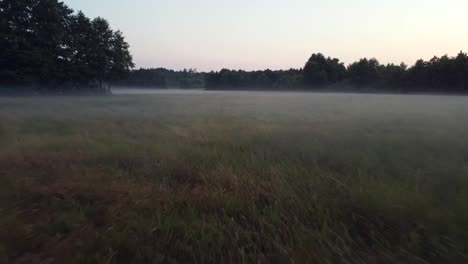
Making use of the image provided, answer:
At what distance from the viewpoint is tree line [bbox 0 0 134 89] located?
30.1 m

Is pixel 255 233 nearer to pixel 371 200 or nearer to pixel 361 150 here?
pixel 371 200

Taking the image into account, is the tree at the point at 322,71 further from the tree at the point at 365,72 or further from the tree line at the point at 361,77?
the tree at the point at 365,72

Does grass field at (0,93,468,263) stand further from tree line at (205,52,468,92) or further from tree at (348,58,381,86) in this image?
tree at (348,58,381,86)

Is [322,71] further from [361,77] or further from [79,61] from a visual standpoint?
[79,61]

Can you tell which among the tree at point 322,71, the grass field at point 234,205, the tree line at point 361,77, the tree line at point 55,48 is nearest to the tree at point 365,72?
the tree line at point 361,77

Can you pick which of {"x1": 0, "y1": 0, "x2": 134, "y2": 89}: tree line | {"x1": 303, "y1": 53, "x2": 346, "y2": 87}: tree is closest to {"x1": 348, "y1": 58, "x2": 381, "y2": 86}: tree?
{"x1": 303, "y1": 53, "x2": 346, "y2": 87}: tree

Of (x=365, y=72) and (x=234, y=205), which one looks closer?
(x=234, y=205)

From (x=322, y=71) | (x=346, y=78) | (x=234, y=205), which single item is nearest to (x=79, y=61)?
(x=234, y=205)

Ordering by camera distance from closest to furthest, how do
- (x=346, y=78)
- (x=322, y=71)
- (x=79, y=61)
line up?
(x=79, y=61), (x=346, y=78), (x=322, y=71)

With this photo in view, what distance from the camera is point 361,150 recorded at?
5.94 metres

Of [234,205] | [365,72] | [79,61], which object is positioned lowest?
[234,205]

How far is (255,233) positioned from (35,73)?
126 feet

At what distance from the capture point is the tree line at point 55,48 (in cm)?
3012

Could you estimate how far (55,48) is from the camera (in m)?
34.8
